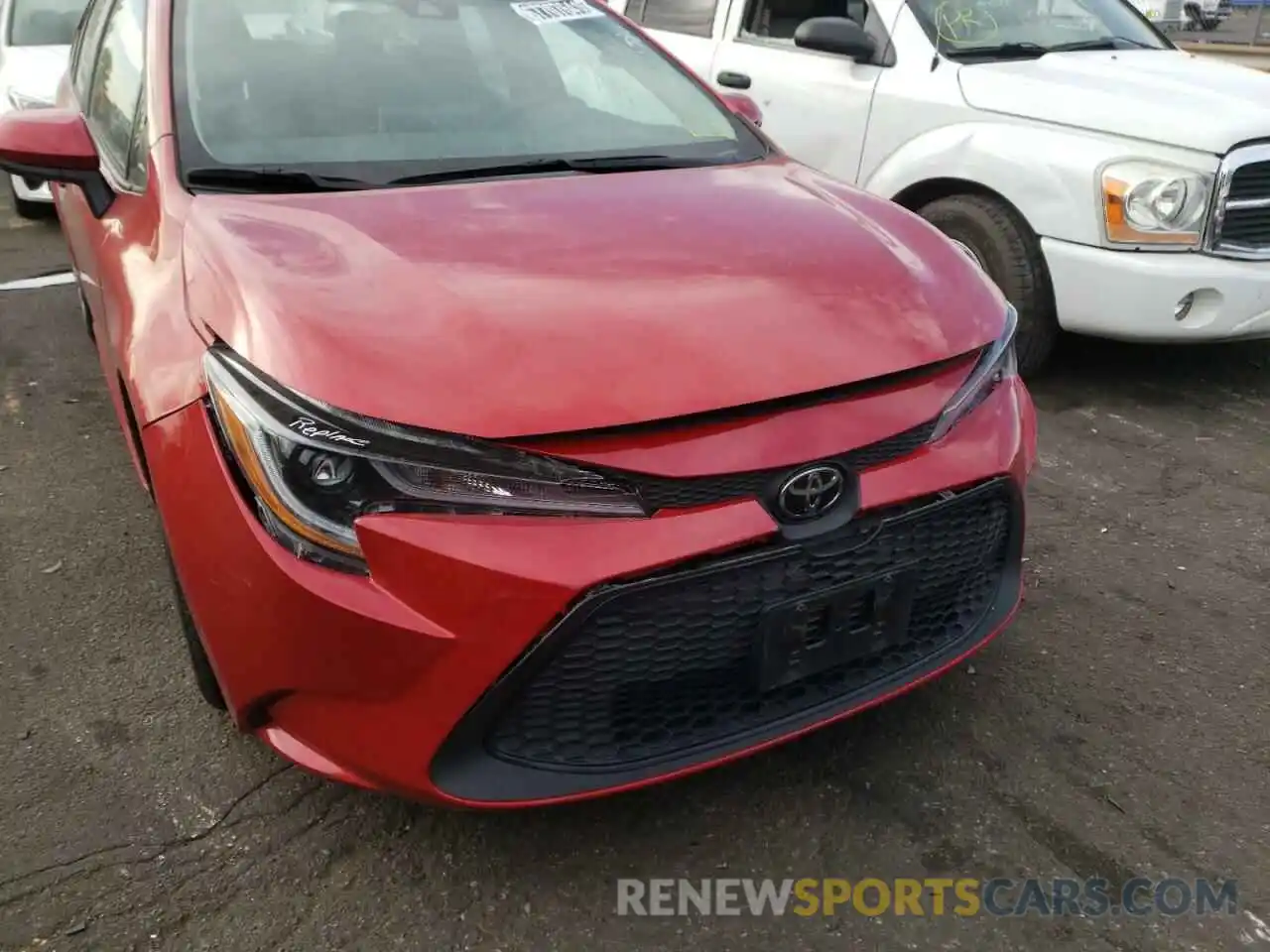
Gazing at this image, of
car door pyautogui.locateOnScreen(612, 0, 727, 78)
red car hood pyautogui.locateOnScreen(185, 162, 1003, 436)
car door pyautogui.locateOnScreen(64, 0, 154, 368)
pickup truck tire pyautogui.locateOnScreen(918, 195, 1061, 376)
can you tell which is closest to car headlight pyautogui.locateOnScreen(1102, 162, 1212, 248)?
pickup truck tire pyautogui.locateOnScreen(918, 195, 1061, 376)

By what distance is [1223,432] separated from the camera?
3945mm

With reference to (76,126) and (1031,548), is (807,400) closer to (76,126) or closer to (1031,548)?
(1031,548)

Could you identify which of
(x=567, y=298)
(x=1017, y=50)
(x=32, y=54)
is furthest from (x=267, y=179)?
(x=32, y=54)

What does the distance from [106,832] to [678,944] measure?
1.11 m

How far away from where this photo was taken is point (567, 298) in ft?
6.19

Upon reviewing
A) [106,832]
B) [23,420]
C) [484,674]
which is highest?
[484,674]

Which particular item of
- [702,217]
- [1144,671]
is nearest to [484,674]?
[702,217]

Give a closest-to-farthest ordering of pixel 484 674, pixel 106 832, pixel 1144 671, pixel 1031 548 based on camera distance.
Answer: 1. pixel 484 674
2. pixel 106 832
3. pixel 1144 671
4. pixel 1031 548

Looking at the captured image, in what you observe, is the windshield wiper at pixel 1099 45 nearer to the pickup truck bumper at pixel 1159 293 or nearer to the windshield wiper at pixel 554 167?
the pickup truck bumper at pixel 1159 293

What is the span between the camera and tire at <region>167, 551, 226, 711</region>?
211 centimetres

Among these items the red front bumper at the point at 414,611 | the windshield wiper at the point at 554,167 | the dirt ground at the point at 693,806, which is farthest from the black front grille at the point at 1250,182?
the red front bumper at the point at 414,611

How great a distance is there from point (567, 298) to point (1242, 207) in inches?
120

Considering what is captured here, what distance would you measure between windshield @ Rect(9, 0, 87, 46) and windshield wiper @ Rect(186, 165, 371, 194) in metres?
5.44

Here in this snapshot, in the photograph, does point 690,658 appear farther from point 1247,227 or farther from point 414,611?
point 1247,227
